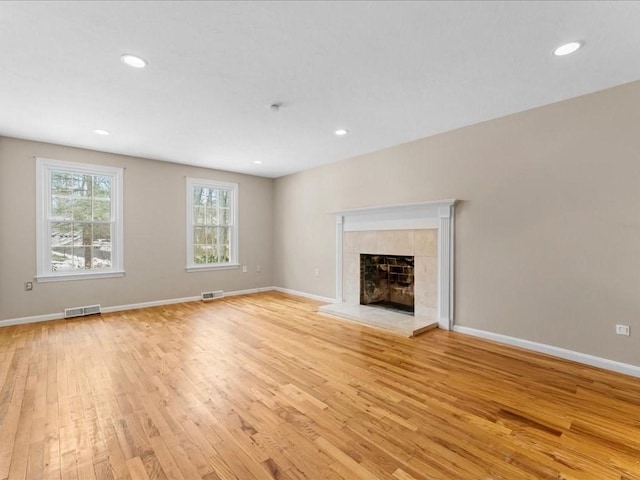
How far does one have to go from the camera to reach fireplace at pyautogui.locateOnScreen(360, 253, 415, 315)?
16.1 feet

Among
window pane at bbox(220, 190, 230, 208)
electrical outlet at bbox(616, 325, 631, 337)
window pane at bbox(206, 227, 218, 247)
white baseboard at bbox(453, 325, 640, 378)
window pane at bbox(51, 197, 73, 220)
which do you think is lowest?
white baseboard at bbox(453, 325, 640, 378)

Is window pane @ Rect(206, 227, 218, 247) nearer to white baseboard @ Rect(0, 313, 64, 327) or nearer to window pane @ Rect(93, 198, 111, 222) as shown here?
window pane @ Rect(93, 198, 111, 222)

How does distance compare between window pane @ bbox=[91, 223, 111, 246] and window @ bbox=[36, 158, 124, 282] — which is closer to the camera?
window @ bbox=[36, 158, 124, 282]

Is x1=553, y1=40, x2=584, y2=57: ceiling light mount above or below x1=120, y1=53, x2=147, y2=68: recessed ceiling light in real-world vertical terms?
below

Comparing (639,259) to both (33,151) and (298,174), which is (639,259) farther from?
(33,151)

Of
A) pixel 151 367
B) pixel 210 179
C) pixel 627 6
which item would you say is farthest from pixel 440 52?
pixel 210 179

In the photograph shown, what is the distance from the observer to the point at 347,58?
2.38 meters

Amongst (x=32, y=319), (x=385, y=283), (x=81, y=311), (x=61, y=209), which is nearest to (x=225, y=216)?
(x=61, y=209)

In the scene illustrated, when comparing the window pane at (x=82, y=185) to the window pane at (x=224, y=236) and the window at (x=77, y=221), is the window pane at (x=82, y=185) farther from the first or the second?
the window pane at (x=224, y=236)

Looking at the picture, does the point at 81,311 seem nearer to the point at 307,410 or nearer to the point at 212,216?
the point at 212,216

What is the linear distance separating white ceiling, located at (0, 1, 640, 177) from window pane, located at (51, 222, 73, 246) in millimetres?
1383

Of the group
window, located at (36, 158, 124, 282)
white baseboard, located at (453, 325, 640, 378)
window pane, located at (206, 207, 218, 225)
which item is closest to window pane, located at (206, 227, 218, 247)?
window pane, located at (206, 207, 218, 225)

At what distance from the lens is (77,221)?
4789mm

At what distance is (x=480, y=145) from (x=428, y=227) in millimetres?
1202
